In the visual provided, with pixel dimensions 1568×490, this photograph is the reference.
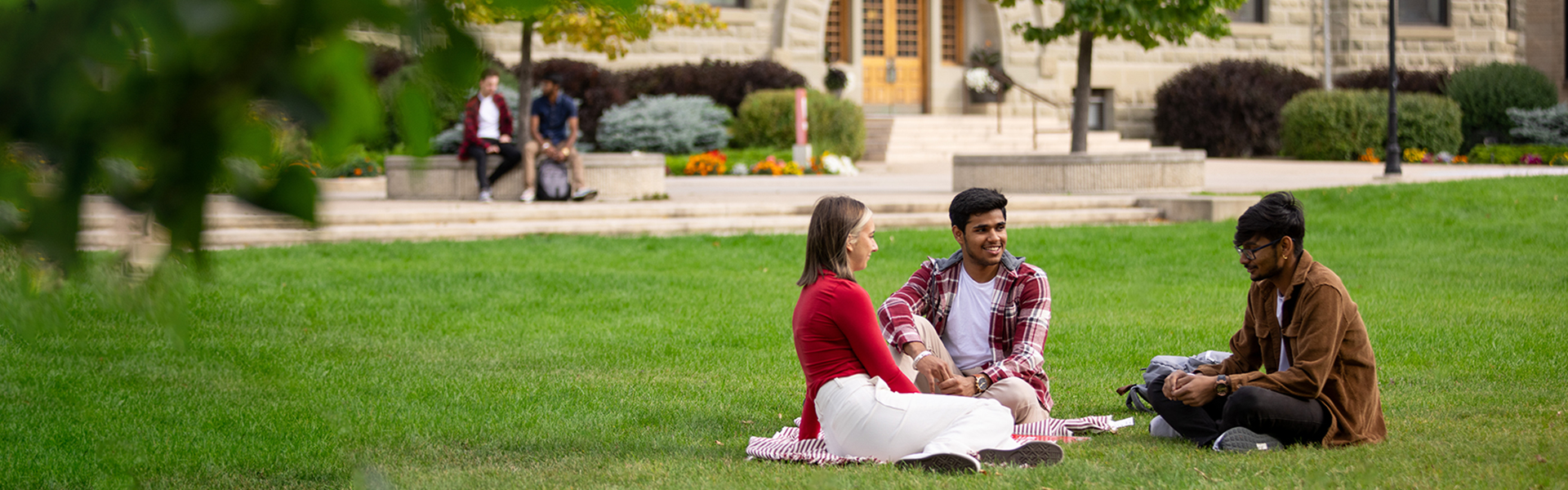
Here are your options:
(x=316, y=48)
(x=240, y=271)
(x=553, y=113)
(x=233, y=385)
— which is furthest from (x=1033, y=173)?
(x=316, y=48)

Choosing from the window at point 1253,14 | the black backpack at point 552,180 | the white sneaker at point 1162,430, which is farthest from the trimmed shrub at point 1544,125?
the white sneaker at point 1162,430

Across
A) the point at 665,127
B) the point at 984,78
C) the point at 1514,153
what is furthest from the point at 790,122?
the point at 1514,153

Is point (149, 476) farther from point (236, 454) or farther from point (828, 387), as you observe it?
point (828, 387)

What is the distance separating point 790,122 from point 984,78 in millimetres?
6718

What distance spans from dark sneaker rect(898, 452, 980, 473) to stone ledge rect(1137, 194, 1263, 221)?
1077cm

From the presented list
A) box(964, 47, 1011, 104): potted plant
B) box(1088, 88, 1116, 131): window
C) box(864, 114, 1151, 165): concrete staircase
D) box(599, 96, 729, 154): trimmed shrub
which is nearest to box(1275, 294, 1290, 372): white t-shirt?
box(599, 96, 729, 154): trimmed shrub

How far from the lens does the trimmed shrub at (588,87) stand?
81.5ft

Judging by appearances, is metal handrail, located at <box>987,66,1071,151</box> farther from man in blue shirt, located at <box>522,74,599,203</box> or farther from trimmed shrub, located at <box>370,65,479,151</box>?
trimmed shrub, located at <box>370,65,479,151</box>

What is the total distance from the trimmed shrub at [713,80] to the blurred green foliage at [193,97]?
2485cm

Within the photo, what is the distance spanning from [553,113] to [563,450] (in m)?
10.9

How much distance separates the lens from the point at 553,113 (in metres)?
15.5

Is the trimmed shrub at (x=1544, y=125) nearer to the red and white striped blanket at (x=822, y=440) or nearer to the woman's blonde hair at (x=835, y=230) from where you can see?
the red and white striped blanket at (x=822, y=440)

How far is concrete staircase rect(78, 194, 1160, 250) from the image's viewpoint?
1326 cm

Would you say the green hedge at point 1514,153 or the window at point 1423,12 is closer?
the green hedge at point 1514,153
